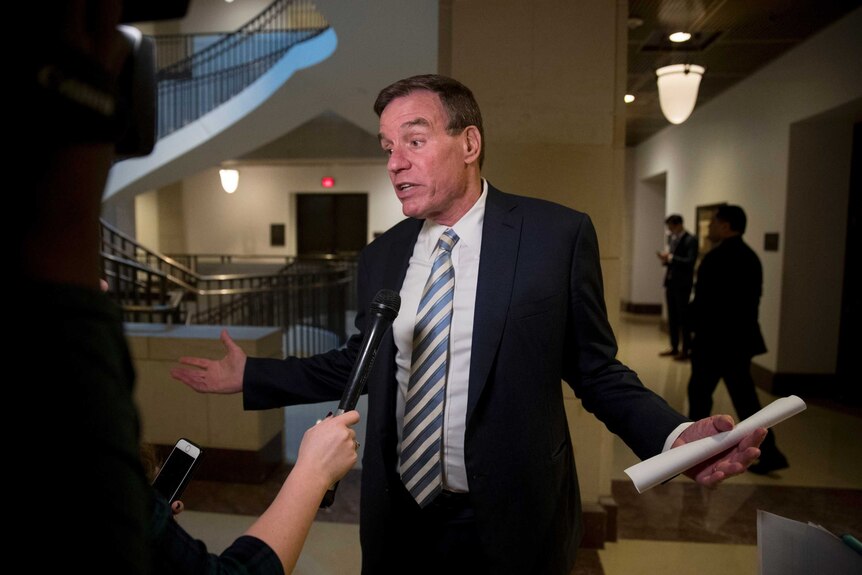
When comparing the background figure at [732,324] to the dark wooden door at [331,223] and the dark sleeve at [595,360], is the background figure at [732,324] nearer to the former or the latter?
the dark sleeve at [595,360]

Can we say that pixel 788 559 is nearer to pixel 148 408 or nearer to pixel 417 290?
pixel 417 290

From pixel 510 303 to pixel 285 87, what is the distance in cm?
769

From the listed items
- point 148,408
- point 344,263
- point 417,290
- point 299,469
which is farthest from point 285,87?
point 299,469

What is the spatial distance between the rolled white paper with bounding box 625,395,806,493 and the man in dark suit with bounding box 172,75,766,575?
284mm

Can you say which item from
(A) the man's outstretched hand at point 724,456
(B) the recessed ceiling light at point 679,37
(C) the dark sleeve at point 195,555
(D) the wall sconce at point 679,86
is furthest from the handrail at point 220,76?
(C) the dark sleeve at point 195,555

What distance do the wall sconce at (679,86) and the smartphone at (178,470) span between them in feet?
16.0

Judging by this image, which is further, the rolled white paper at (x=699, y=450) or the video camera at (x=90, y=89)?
the rolled white paper at (x=699, y=450)

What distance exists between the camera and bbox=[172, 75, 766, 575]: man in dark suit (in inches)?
55.7

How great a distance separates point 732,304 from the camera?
3787 millimetres

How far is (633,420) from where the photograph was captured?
1.34 meters

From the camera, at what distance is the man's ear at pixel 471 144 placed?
5.04 ft

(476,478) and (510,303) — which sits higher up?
(510,303)

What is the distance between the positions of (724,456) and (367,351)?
69 cm

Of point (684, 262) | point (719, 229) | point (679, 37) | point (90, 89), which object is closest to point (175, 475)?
point (90, 89)
